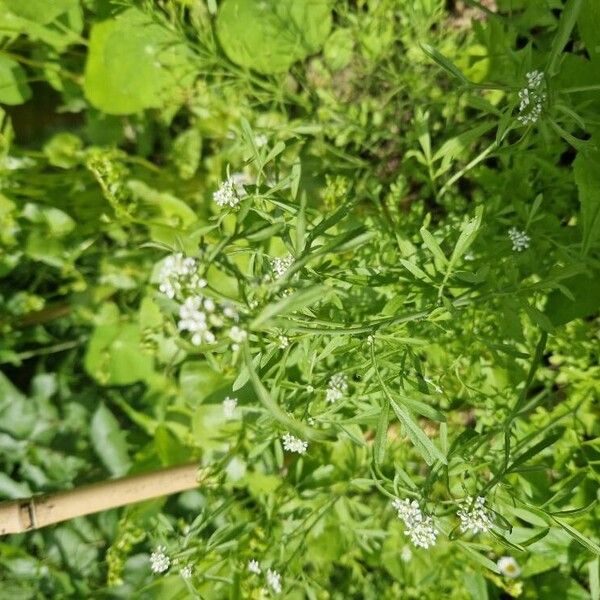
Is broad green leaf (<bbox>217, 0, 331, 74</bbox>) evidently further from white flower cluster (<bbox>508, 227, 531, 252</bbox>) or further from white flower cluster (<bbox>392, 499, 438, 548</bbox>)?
white flower cluster (<bbox>392, 499, 438, 548</bbox>)

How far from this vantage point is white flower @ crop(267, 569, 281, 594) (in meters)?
1.19

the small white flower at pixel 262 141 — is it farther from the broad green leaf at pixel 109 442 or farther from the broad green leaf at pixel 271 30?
the broad green leaf at pixel 109 442

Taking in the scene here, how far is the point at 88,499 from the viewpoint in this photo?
139 centimetres

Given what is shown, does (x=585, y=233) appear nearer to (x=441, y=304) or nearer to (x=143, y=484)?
(x=441, y=304)

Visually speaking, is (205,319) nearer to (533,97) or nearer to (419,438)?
(419,438)

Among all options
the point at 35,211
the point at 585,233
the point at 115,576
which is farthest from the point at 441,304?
the point at 35,211

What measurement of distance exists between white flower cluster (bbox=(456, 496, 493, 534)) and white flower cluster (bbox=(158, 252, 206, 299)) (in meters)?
0.56

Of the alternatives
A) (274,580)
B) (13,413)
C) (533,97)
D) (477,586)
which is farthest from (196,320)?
(13,413)

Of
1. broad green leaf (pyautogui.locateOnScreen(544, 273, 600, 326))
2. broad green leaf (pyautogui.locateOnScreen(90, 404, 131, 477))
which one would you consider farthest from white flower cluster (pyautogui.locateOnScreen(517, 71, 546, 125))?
broad green leaf (pyautogui.locateOnScreen(90, 404, 131, 477))

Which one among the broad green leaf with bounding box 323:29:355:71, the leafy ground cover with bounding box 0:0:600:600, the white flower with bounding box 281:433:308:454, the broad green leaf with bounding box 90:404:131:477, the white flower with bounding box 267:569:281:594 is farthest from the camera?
the broad green leaf with bounding box 90:404:131:477

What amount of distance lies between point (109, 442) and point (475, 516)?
1.31 meters

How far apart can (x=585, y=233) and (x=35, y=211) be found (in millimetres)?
1455

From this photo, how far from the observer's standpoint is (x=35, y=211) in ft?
5.72

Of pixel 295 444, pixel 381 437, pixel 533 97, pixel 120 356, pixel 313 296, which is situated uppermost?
pixel 533 97
